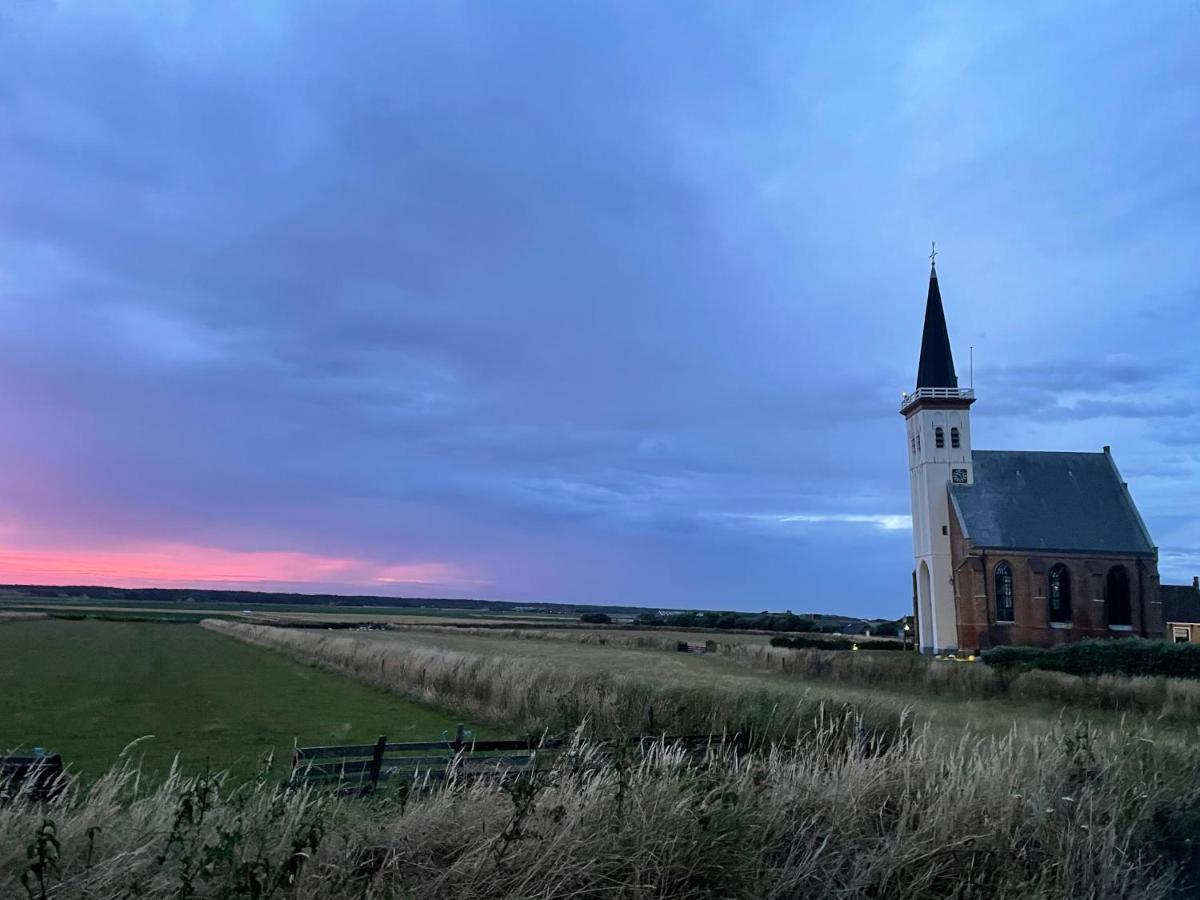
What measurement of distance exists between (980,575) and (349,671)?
36156 mm

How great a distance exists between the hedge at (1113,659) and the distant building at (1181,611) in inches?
1059

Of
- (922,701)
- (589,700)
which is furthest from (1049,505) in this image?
(589,700)

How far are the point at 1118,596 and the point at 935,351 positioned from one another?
19.0m

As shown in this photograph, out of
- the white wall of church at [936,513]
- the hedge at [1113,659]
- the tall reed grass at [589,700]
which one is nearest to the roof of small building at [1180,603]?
the white wall of church at [936,513]

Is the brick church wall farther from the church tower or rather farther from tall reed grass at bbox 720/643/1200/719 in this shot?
tall reed grass at bbox 720/643/1200/719

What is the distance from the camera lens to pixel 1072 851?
5.32m

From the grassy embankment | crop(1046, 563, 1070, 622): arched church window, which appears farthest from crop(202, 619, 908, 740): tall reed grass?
crop(1046, 563, 1070, 622): arched church window

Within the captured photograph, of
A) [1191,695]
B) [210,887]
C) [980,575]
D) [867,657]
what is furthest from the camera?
[980,575]

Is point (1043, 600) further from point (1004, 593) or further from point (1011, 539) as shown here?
point (1011, 539)

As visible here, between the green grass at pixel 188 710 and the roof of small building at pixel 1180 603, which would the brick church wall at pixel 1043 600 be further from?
the green grass at pixel 188 710

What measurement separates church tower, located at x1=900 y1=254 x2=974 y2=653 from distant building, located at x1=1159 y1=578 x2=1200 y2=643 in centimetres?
1365

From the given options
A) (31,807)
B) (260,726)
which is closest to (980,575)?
(260,726)

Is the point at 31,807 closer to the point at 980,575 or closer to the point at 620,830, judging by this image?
the point at 620,830

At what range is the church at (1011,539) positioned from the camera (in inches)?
2005
